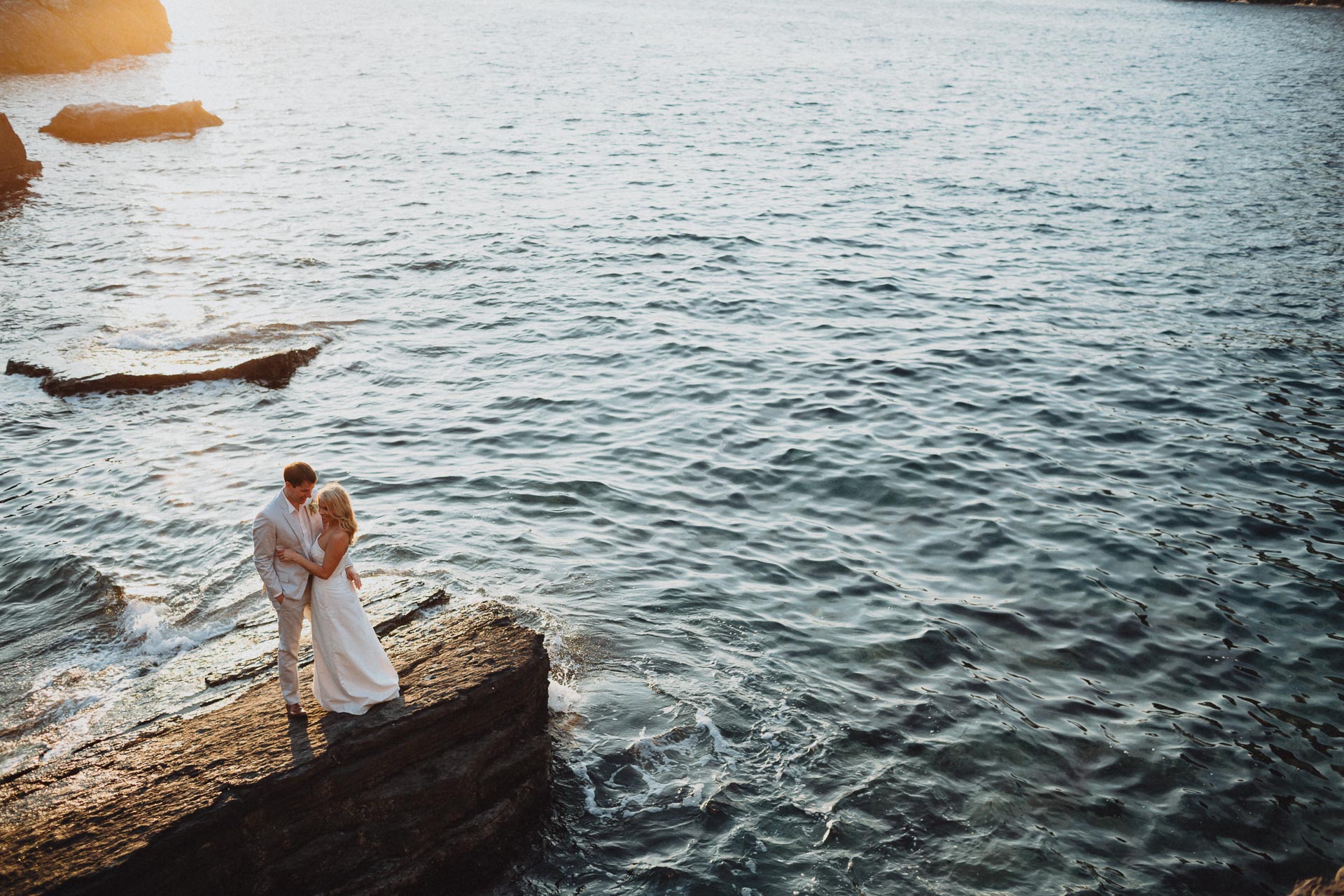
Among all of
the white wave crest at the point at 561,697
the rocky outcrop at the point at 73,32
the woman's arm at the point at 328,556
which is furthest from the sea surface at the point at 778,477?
the rocky outcrop at the point at 73,32

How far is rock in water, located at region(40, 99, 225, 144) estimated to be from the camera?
1841 inches

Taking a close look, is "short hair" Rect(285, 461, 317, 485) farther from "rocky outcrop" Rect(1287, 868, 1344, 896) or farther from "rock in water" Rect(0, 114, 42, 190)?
"rock in water" Rect(0, 114, 42, 190)

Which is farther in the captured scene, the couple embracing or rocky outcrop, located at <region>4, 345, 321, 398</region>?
rocky outcrop, located at <region>4, 345, 321, 398</region>

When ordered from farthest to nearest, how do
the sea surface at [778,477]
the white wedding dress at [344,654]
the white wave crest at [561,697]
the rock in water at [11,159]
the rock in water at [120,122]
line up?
the rock in water at [120,122]
the rock in water at [11,159]
the white wave crest at [561,697]
the sea surface at [778,477]
the white wedding dress at [344,654]

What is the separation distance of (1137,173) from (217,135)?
1734 inches

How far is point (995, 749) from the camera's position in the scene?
10258 millimetres

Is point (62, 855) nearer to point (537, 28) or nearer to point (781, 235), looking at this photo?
point (781, 235)

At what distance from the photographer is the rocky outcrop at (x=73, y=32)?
6475cm

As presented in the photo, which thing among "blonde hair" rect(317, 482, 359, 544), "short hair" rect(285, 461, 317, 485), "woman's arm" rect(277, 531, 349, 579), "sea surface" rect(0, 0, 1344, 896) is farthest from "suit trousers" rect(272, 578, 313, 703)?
"sea surface" rect(0, 0, 1344, 896)

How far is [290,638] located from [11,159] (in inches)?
Result: 1595

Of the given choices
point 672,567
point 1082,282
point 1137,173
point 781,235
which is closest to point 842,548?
point 672,567

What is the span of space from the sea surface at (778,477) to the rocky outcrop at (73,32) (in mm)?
35749

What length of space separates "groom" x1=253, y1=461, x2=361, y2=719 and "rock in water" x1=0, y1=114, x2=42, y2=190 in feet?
126

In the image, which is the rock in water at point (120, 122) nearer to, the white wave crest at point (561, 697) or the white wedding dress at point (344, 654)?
the white wave crest at point (561, 697)
